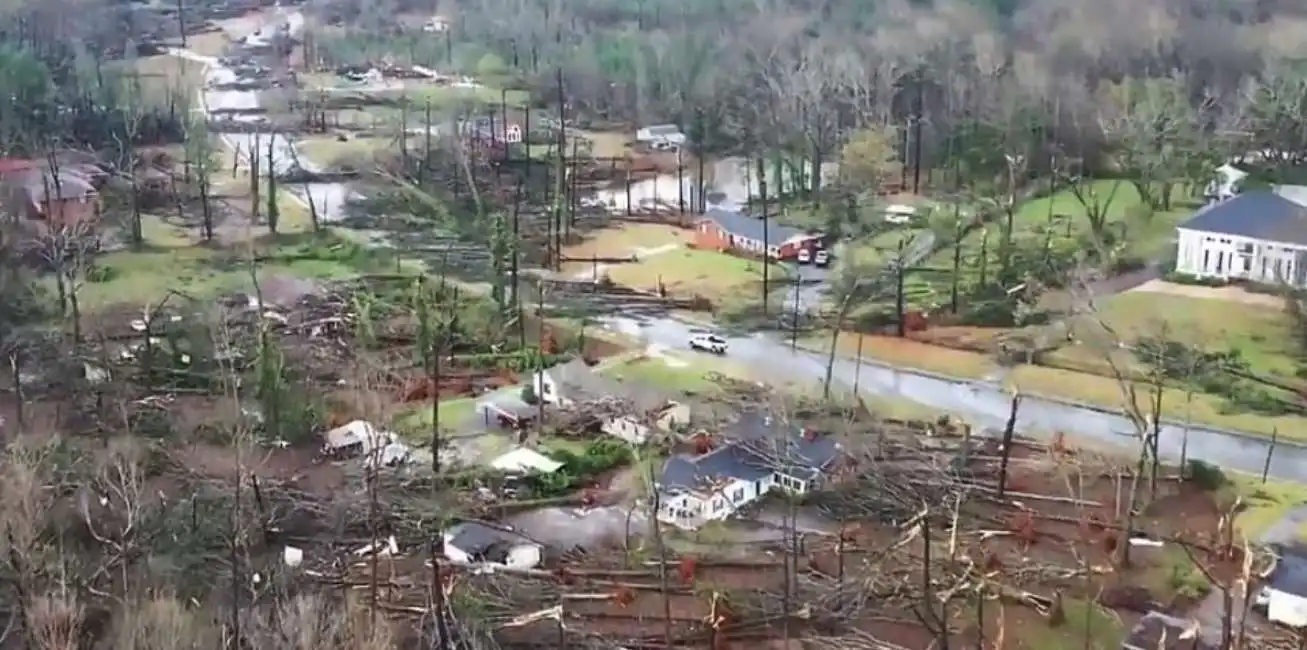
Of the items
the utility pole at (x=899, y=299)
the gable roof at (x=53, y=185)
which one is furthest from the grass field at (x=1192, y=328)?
the gable roof at (x=53, y=185)

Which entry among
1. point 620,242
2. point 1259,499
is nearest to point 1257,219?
point 1259,499

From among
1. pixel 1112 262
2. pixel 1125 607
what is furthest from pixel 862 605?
pixel 1112 262

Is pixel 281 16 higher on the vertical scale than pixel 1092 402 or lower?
higher

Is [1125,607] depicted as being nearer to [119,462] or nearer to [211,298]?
[119,462]

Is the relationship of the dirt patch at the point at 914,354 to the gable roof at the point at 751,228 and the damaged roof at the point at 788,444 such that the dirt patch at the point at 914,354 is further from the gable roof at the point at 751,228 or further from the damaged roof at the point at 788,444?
the gable roof at the point at 751,228

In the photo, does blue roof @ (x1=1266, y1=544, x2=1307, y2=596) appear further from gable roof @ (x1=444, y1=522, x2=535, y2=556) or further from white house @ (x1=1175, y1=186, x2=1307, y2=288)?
white house @ (x1=1175, y1=186, x2=1307, y2=288)
